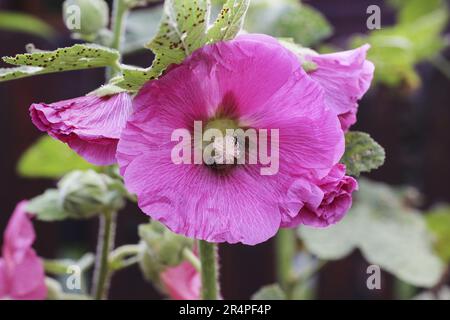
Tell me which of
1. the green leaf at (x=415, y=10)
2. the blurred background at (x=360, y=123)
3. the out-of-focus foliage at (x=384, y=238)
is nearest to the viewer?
the out-of-focus foliage at (x=384, y=238)

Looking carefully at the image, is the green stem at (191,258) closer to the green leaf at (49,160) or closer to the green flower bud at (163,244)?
the green flower bud at (163,244)

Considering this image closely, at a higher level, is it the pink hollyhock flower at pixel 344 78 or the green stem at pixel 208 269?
the pink hollyhock flower at pixel 344 78

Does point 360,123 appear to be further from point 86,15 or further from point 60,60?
point 60,60

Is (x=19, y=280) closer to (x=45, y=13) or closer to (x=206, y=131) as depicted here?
(x=206, y=131)

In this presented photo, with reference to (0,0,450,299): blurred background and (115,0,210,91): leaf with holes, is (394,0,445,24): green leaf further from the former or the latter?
(115,0,210,91): leaf with holes

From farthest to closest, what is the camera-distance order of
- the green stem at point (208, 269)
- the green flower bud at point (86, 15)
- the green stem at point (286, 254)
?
the green stem at point (286, 254) → the green flower bud at point (86, 15) → the green stem at point (208, 269)

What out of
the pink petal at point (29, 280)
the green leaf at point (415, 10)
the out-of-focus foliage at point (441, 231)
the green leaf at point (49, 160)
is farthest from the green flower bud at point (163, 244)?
the green leaf at point (415, 10)

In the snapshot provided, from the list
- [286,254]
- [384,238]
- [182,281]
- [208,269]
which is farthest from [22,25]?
[208,269]
